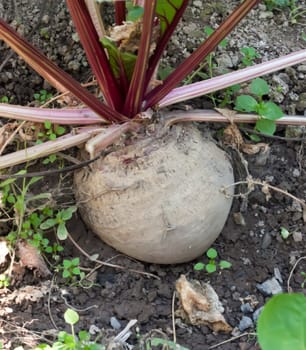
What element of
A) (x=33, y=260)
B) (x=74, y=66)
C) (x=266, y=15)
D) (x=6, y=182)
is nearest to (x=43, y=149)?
(x=6, y=182)

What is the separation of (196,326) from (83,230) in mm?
408

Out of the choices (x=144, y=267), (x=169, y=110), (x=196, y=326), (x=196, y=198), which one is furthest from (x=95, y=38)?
(x=196, y=326)

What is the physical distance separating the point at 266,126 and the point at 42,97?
2.07 ft

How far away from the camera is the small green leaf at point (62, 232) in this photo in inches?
68.0

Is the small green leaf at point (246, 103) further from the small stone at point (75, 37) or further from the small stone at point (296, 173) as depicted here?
the small stone at point (75, 37)

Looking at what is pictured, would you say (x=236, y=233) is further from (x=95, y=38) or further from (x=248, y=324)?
(x=95, y=38)

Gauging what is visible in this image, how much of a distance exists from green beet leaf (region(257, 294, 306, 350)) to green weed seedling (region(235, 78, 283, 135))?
669mm

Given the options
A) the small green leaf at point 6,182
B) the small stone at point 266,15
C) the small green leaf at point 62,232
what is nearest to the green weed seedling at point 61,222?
the small green leaf at point 62,232

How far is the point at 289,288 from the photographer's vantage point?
→ 173cm

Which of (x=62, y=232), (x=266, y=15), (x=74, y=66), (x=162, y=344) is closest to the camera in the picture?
(x=162, y=344)

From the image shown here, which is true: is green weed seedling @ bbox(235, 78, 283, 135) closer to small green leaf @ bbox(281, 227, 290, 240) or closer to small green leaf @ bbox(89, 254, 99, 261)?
small green leaf @ bbox(281, 227, 290, 240)

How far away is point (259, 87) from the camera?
185 centimetres

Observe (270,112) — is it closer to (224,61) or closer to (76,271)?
(224,61)

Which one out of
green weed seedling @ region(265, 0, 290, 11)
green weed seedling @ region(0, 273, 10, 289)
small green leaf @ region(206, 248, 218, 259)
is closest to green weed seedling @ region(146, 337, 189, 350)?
small green leaf @ region(206, 248, 218, 259)
